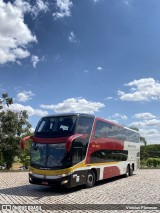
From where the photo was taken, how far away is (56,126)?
15.7 meters

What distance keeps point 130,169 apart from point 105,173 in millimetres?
6687

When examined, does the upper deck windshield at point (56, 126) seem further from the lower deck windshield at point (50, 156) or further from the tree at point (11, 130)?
the tree at point (11, 130)

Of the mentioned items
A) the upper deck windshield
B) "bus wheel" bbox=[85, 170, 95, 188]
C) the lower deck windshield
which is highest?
the upper deck windshield

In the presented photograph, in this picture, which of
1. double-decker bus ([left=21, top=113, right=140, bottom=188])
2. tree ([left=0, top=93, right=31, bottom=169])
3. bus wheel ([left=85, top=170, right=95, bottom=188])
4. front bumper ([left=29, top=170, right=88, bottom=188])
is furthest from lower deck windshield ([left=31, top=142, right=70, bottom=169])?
tree ([left=0, top=93, right=31, bottom=169])

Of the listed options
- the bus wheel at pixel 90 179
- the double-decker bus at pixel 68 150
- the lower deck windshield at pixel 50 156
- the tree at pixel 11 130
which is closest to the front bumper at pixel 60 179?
the double-decker bus at pixel 68 150

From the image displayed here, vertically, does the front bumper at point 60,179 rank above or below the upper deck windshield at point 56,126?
below

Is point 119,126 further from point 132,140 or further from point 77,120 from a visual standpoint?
point 77,120

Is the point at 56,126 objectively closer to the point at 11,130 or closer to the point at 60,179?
the point at 60,179

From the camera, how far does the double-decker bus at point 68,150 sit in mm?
14703

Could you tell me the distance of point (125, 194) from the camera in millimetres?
13906

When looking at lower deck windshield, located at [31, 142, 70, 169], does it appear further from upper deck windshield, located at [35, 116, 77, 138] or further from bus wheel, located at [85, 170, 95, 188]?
bus wheel, located at [85, 170, 95, 188]

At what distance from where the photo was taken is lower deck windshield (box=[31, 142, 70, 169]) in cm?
1473

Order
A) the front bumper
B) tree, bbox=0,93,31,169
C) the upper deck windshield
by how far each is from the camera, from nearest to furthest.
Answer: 1. the front bumper
2. the upper deck windshield
3. tree, bbox=0,93,31,169

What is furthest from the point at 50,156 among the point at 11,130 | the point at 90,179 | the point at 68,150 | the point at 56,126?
the point at 11,130
